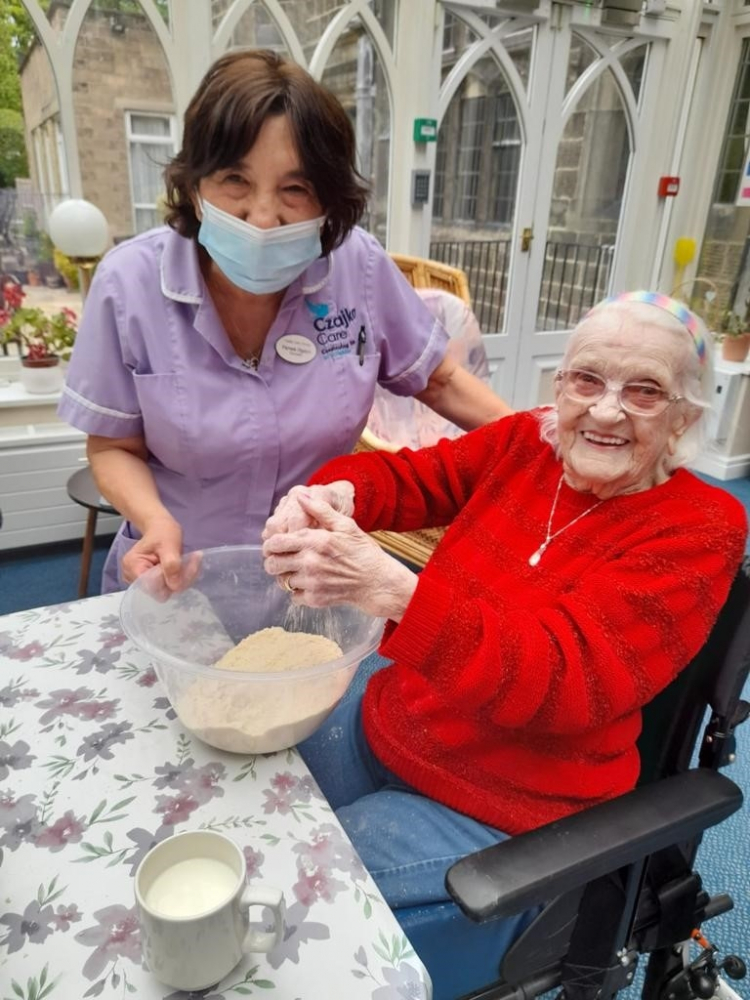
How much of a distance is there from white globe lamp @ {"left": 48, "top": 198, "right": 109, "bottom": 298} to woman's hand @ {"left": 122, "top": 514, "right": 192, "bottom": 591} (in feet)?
5.75

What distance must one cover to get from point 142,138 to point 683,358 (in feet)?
8.18

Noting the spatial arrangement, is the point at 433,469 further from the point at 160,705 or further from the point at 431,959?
the point at 431,959

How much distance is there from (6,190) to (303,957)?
2.83 m

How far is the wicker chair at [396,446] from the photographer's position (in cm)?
207

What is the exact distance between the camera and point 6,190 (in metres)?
2.63

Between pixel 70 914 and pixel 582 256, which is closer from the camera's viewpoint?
pixel 70 914

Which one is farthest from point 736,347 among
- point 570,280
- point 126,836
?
point 126,836

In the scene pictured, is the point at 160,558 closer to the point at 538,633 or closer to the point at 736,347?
the point at 538,633

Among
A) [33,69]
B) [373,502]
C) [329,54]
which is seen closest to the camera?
[373,502]

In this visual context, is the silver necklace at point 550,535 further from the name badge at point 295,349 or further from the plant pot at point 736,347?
the plant pot at point 736,347

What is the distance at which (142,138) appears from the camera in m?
2.74

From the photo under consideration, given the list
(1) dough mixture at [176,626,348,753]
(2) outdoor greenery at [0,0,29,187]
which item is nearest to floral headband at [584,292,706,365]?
(1) dough mixture at [176,626,348,753]

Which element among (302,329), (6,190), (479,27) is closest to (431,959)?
(302,329)

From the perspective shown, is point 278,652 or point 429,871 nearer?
A: point 429,871
